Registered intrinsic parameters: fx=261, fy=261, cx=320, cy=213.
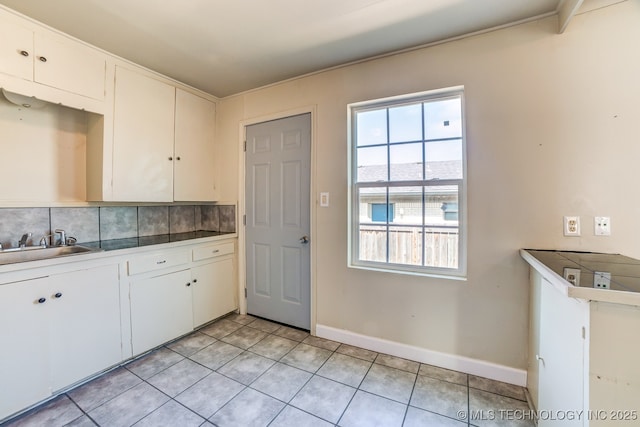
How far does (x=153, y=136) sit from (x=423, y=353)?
2965 millimetres

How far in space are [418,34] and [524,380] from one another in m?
2.46

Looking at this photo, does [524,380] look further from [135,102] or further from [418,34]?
[135,102]

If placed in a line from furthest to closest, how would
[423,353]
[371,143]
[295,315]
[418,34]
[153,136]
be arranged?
[295,315] → [153,136] → [371,143] → [423,353] → [418,34]

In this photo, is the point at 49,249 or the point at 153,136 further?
the point at 153,136

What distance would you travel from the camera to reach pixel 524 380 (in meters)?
1.72

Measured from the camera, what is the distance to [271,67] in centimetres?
233

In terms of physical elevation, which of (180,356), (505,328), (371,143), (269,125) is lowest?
(180,356)

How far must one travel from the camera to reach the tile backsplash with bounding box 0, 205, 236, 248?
1.90 meters

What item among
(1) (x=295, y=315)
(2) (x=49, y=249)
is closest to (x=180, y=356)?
(1) (x=295, y=315)

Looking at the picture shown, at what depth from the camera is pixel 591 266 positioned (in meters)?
1.23

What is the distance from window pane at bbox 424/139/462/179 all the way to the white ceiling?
763 mm

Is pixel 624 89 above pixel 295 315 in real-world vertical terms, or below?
above

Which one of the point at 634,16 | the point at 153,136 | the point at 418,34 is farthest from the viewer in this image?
the point at 153,136

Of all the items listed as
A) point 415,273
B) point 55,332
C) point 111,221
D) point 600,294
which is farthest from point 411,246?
point 111,221
